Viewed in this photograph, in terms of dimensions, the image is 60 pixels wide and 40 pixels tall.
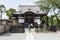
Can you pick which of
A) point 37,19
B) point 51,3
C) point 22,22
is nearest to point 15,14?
point 22,22

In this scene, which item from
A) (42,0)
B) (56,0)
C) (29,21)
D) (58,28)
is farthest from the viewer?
(29,21)

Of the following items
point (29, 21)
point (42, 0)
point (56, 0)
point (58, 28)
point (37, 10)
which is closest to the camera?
point (58, 28)

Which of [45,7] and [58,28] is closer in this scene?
[58,28]

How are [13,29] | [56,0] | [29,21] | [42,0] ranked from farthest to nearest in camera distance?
[29,21], [42,0], [56,0], [13,29]

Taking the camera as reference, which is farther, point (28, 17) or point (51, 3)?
point (28, 17)

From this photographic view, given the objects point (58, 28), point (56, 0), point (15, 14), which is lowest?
point (58, 28)

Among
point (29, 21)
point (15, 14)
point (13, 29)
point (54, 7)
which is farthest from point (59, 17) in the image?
point (13, 29)

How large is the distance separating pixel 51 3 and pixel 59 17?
20.9 feet

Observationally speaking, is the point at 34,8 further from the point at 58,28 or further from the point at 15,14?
the point at 58,28

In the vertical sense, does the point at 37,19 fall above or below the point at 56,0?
below

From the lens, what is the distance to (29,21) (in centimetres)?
4778

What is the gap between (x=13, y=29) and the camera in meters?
32.6

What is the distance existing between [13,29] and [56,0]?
47.8ft

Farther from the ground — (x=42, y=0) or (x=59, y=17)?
(x=42, y=0)
